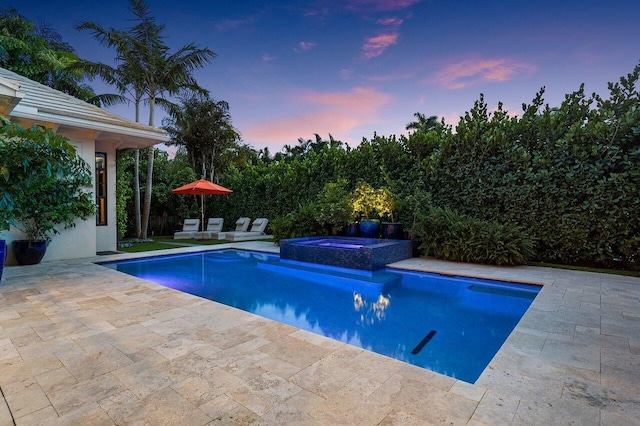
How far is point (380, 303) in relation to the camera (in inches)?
208

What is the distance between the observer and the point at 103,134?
9219mm

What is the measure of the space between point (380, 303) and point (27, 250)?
800 cm

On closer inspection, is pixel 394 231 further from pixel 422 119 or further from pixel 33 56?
pixel 33 56

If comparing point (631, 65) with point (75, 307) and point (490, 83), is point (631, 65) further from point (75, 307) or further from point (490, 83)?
point (75, 307)

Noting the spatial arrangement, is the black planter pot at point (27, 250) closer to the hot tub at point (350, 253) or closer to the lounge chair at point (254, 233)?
the hot tub at point (350, 253)

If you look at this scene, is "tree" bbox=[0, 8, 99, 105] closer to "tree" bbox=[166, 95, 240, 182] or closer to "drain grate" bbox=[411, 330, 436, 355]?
"tree" bbox=[166, 95, 240, 182]

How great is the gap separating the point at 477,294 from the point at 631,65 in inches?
265

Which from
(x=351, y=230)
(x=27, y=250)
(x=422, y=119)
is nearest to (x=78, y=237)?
(x=27, y=250)

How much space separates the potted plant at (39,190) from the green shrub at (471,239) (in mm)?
8005

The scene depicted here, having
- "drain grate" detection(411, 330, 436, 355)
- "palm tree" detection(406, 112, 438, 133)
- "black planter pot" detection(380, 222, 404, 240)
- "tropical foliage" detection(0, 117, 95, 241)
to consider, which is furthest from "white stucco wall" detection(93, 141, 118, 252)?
"palm tree" detection(406, 112, 438, 133)

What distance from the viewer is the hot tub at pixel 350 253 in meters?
7.59

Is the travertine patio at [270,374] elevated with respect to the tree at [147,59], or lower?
lower

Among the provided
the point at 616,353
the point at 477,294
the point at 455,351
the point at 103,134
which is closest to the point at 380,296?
the point at 477,294

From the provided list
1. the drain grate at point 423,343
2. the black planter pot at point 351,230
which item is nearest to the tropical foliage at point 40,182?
the drain grate at point 423,343
